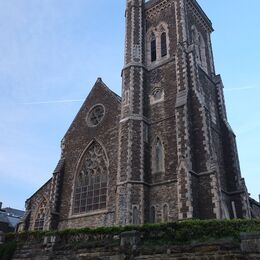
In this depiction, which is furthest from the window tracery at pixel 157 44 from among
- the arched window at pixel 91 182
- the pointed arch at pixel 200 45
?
the arched window at pixel 91 182

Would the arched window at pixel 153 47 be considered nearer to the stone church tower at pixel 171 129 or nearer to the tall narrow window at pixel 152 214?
the stone church tower at pixel 171 129

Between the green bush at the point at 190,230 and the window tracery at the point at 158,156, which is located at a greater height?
the window tracery at the point at 158,156

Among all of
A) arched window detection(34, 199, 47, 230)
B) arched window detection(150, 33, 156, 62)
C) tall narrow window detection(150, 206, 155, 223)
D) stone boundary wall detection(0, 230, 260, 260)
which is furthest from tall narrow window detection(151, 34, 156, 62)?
stone boundary wall detection(0, 230, 260, 260)

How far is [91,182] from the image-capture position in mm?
23172

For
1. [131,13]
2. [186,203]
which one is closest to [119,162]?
[186,203]

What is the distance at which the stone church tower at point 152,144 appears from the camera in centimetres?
1880

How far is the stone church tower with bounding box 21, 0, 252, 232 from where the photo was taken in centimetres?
1880

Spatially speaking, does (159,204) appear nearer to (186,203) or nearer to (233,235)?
(186,203)

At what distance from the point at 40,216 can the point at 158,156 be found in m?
11.0

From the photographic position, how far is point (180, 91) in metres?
21.7

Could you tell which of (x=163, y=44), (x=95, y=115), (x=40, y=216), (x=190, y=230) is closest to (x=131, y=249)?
(x=190, y=230)

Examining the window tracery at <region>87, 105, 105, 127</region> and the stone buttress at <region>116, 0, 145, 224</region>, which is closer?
the stone buttress at <region>116, 0, 145, 224</region>

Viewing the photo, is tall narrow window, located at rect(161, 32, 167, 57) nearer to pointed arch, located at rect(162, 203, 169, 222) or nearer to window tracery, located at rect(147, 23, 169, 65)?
window tracery, located at rect(147, 23, 169, 65)

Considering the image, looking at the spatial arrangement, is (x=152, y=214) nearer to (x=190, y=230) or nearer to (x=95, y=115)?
(x=190, y=230)
